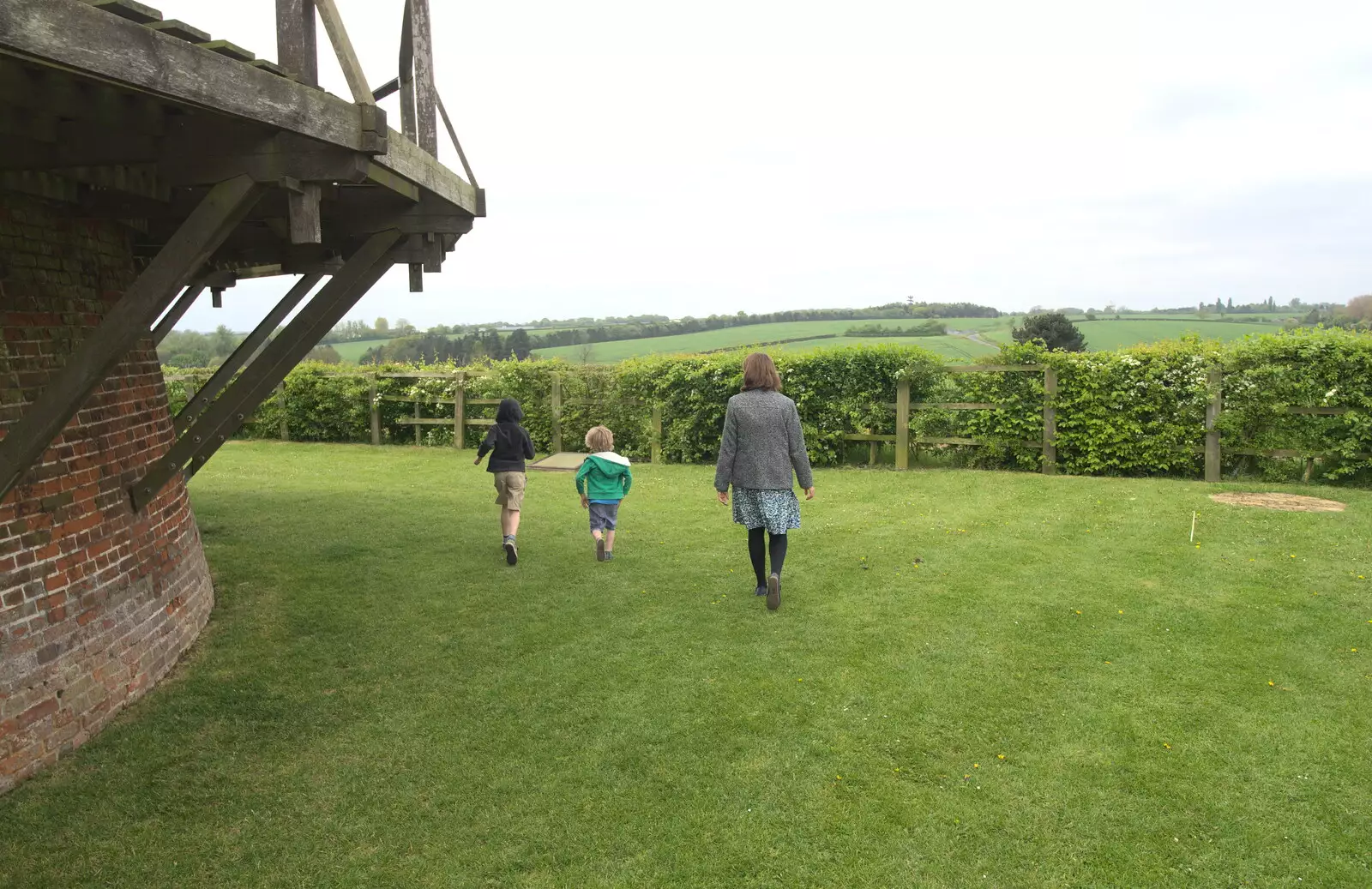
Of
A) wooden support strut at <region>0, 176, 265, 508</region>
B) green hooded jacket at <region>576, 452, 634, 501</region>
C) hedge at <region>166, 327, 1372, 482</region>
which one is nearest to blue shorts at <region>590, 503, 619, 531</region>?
green hooded jacket at <region>576, 452, 634, 501</region>

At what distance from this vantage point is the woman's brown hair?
6.20 metres

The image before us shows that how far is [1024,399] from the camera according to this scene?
1240 centimetres

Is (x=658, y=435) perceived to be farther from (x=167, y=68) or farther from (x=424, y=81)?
(x=167, y=68)

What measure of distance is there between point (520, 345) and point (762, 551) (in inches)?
551

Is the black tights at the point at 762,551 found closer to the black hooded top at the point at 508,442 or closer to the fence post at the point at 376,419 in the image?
the black hooded top at the point at 508,442

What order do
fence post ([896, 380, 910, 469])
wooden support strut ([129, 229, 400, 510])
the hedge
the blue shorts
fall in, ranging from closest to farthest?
wooden support strut ([129, 229, 400, 510]), the blue shorts, the hedge, fence post ([896, 380, 910, 469])

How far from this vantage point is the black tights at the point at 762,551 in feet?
20.7

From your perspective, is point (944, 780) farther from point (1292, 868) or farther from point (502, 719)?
point (502, 719)

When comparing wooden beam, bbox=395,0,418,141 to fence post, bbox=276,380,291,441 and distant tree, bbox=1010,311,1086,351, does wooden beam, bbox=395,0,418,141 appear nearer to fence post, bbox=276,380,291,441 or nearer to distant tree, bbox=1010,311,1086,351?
fence post, bbox=276,380,291,441

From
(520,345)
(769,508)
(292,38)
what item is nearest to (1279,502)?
Answer: (769,508)

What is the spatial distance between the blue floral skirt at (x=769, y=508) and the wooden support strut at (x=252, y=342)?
12.0ft

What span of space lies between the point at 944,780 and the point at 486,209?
15.2 ft

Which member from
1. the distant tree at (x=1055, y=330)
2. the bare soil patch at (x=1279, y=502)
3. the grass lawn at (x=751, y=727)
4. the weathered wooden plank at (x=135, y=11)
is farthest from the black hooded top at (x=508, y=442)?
the distant tree at (x=1055, y=330)

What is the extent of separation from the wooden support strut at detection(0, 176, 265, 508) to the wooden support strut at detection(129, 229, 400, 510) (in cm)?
146
